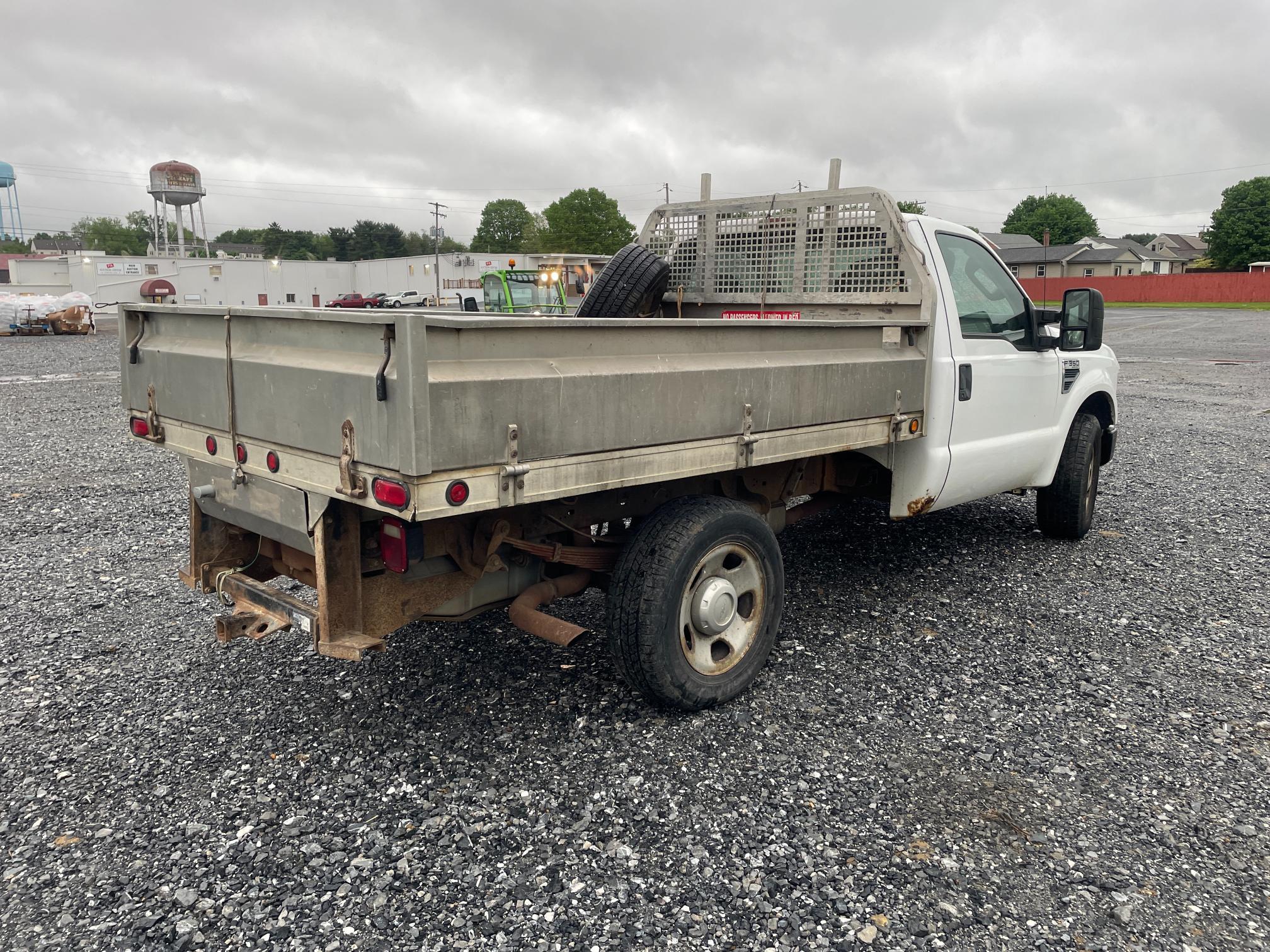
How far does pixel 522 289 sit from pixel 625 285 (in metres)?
15.3

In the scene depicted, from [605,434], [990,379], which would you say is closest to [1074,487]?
[990,379]

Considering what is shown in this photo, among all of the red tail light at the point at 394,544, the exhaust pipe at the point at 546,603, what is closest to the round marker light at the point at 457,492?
the red tail light at the point at 394,544

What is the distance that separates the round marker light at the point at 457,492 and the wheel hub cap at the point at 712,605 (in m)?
1.29

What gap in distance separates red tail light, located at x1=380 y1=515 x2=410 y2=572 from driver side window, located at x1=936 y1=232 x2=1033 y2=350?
319cm

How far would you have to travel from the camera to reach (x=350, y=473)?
2832 millimetres

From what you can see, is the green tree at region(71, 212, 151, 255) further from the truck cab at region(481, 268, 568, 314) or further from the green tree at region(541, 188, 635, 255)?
the truck cab at region(481, 268, 568, 314)

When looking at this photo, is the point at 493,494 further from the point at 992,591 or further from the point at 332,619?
the point at 992,591

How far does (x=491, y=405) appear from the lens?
280 cm

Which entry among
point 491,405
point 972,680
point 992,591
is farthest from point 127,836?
point 992,591

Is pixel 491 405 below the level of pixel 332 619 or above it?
above

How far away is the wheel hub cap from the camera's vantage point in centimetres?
375

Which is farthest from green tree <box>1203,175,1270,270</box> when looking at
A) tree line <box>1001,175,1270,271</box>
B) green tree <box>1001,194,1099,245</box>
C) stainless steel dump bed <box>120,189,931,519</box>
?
stainless steel dump bed <box>120,189,931,519</box>

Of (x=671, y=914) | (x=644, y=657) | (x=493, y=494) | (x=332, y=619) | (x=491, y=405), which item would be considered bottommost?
(x=671, y=914)

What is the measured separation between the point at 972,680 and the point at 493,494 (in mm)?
2595
